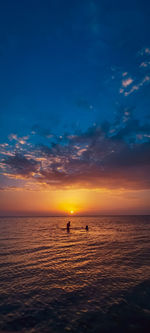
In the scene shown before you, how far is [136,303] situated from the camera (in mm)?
8703

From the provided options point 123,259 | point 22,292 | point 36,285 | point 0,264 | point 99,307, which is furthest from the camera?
point 123,259

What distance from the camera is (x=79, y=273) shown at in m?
13.4

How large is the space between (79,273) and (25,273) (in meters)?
4.68

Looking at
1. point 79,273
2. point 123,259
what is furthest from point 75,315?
point 123,259

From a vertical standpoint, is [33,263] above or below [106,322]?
below

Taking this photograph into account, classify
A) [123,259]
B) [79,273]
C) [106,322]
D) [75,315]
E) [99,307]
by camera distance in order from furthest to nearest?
1. [123,259]
2. [79,273]
3. [99,307]
4. [75,315]
5. [106,322]

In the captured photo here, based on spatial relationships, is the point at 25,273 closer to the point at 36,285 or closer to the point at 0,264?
the point at 36,285

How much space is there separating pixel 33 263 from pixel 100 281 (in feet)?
25.9

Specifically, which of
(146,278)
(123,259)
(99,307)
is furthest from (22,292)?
(123,259)

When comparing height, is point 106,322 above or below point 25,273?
above

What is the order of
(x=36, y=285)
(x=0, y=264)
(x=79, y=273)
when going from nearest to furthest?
(x=36, y=285) → (x=79, y=273) → (x=0, y=264)

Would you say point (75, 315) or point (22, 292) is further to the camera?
point (22, 292)

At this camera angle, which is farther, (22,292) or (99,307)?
(22,292)

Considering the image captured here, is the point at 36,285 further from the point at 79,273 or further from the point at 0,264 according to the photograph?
the point at 0,264
